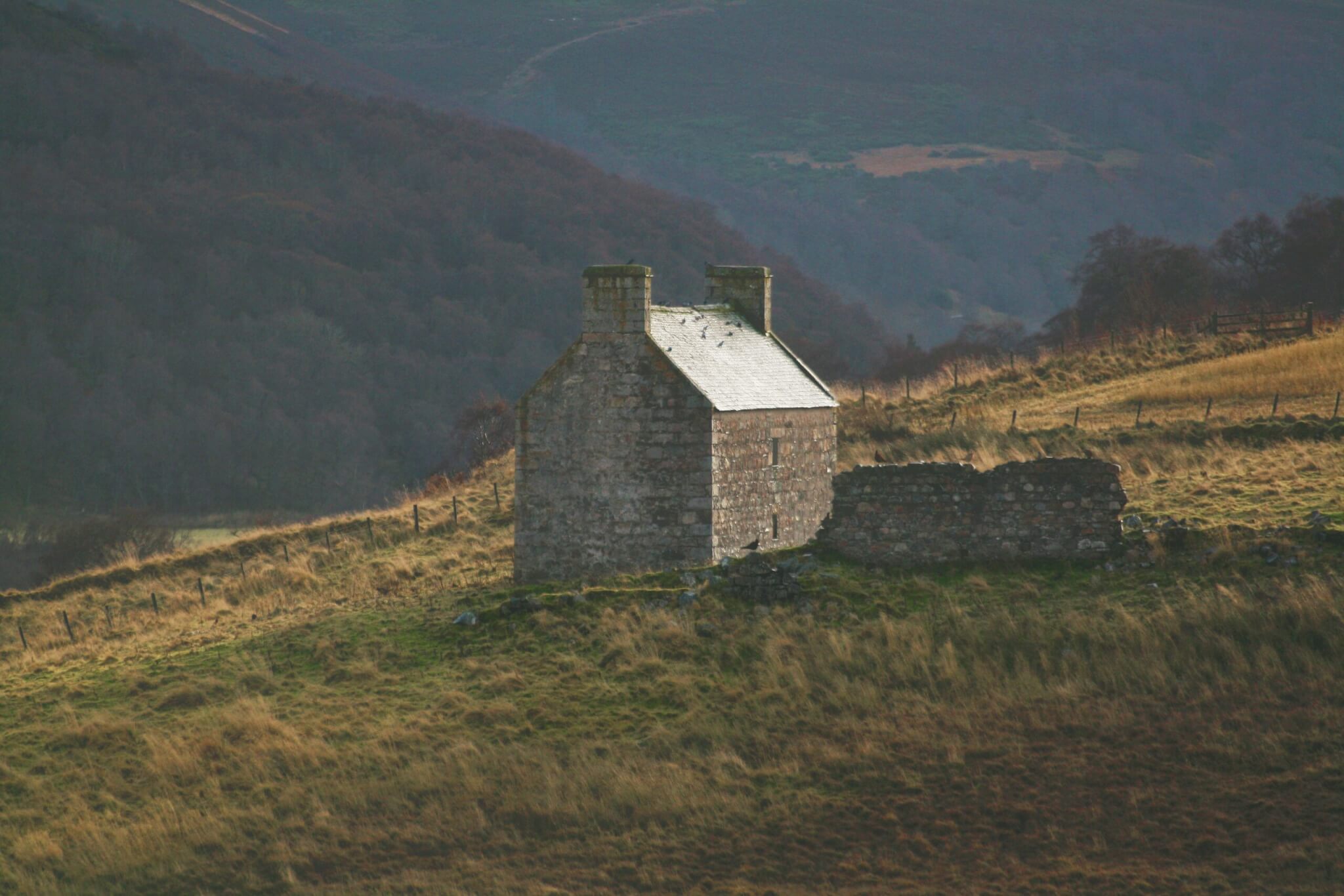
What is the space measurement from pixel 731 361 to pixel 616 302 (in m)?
2.78

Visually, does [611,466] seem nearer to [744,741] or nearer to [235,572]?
[744,741]

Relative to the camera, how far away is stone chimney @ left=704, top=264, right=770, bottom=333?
31781 millimetres

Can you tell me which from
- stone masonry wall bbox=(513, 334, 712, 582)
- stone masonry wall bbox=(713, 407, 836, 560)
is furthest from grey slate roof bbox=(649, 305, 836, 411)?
stone masonry wall bbox=(513, 334, 712, 582)

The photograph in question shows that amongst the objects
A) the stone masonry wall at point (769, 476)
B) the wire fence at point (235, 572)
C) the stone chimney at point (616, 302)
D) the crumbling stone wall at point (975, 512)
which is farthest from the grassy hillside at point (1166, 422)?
the wire fence at point (235, 572)

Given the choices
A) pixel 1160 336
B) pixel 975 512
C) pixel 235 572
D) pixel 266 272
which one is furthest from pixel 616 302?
pixel 266 272

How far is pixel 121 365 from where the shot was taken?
10669 cm

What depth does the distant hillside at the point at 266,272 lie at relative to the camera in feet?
321

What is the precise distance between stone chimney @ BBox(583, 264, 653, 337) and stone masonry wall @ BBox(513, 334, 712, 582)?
0.66ft

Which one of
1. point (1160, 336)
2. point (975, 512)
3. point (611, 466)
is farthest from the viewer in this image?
point (1160, 336)

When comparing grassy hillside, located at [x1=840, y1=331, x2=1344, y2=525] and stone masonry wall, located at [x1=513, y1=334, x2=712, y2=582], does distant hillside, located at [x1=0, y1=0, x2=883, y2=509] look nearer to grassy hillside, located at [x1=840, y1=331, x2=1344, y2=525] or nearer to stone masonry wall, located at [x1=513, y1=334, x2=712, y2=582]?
grassy hillside, located at [x1=840, y1=331, x2=1344, y2=525]

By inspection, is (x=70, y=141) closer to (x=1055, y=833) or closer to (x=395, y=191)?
(x=395, y=191)

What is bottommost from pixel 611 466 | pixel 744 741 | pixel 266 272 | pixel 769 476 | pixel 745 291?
pixel 744 741

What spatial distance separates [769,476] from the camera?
2744 cm

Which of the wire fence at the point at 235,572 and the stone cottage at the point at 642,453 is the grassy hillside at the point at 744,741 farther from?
the wire fence at the point at 235,572
